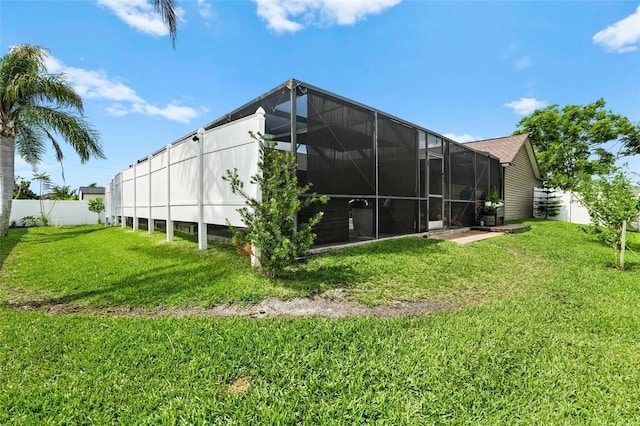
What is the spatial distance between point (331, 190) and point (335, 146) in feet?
3.29

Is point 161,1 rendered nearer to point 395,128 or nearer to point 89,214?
point 395,128

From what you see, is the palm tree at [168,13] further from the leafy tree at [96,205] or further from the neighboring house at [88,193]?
the neighboring house at [88,193]

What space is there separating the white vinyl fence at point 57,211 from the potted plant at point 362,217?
18.2 m

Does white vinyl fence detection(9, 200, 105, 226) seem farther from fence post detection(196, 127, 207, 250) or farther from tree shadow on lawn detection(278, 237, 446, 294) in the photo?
tree shadow on lawn detection(278, 237, 446, 294)

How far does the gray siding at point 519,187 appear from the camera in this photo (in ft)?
50.5

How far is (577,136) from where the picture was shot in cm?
2133

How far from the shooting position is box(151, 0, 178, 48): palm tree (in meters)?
5.59

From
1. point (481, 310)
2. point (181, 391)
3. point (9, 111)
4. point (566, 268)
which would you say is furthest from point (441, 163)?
point (9, 111)

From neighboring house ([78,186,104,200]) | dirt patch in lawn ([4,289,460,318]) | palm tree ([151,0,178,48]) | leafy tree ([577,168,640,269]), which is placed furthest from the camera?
neighboring house ([78,186,104,200])

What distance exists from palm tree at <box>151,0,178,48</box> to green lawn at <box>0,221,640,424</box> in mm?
4950

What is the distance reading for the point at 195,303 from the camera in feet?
11.7

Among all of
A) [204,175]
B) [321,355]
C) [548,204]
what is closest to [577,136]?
[548,204]

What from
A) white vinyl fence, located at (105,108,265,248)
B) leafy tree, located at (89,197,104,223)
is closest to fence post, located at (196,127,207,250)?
white vinyl fence, located at (105,108,265,248)

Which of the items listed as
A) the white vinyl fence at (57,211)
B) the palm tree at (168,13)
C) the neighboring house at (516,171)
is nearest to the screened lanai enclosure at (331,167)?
the palm tree at (168,13)
